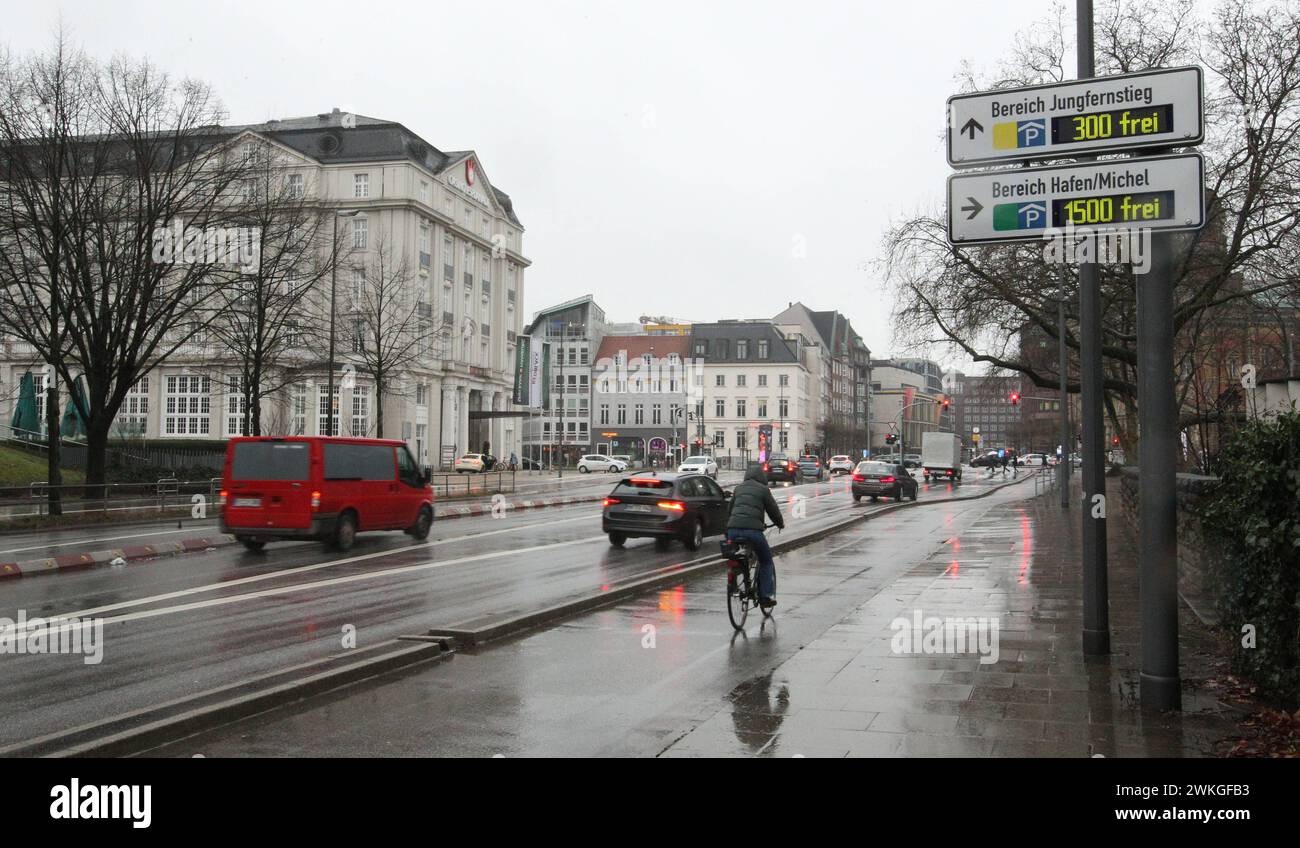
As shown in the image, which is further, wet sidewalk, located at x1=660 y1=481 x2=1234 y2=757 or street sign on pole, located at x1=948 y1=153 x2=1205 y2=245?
street sign on pole, located at x1=948 y1=153 x2=1205 y2=245

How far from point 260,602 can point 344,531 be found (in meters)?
6.21

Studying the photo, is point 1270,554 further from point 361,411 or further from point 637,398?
point 637,398

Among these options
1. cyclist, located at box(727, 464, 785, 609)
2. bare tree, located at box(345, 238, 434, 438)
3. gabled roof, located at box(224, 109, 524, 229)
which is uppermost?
gabled roof, located at box(224, 109, 524, 229)

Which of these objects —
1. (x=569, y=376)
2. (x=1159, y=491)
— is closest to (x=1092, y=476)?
(x=1159, y=491)

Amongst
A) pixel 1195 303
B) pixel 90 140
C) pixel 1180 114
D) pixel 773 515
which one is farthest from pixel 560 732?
pixel 90 140

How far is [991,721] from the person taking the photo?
21.6 feet

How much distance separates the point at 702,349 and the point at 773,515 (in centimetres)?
10057

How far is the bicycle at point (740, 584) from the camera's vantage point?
413 inches

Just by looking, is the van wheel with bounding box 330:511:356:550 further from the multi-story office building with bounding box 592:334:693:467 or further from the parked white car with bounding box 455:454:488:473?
the multi-story office building with bounding box 592:334:693:467

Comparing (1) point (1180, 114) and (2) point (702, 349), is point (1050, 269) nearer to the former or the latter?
(1) point (1180, 114)

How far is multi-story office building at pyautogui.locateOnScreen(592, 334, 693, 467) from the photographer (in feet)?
352

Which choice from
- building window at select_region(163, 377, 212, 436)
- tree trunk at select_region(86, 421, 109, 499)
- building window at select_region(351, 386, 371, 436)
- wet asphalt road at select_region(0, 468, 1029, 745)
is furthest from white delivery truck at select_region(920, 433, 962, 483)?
tree trunk at select_region(86, 421, 109, 499)

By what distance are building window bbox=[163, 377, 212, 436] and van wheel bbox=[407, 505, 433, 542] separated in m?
53.4

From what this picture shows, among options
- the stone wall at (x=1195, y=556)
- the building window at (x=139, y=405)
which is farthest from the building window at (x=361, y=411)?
the stone wall at (x=1195, y=556)
